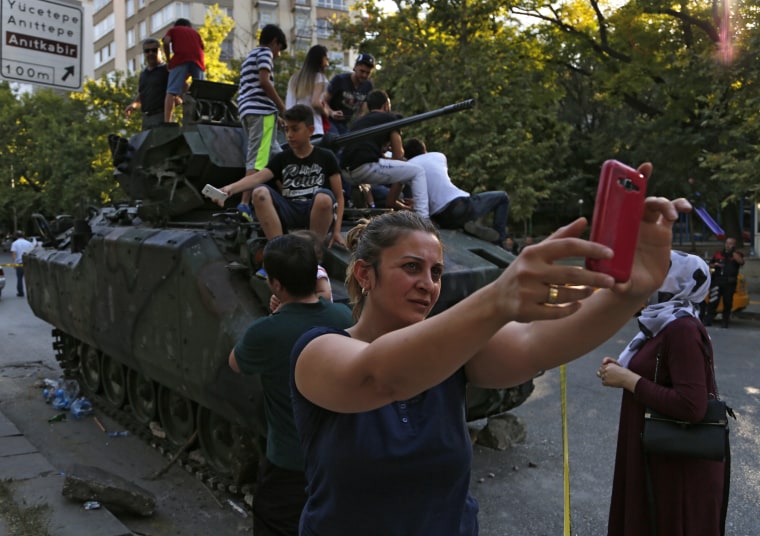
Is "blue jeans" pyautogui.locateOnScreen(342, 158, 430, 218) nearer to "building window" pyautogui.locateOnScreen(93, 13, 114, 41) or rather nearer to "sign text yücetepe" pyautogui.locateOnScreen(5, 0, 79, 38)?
"sign text yücetepe" pyautogui.locateOnScreen(5, 0, 79, 38)

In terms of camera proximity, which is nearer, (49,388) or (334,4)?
(49,388)

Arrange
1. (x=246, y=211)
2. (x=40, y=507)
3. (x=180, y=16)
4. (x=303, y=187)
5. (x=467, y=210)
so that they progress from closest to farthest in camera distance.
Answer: (x=40, y=507)
(x=303, y=187)
(x=246, y=211)
(x=467, y=210)
(x=180, y=16)

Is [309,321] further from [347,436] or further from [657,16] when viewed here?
A: [657,16]

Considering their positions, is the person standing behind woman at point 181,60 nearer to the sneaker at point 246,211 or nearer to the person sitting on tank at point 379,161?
the person sitting on tank at point 379,161

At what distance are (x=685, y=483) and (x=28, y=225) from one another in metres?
47.9

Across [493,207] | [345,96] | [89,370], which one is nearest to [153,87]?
[345,96]

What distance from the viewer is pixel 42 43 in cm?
507

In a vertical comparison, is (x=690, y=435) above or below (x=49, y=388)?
above

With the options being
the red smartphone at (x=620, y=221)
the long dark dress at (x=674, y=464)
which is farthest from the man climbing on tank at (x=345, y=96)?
the red smartphone at (x=620, y=221)

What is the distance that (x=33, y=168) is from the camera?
3788 centimetres

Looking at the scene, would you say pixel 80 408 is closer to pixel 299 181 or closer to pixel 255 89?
pixel 255 89

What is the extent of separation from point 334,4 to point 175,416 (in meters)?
44.8

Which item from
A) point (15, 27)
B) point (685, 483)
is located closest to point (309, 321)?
point (685, 483)

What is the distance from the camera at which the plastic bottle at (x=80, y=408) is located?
770 cm
